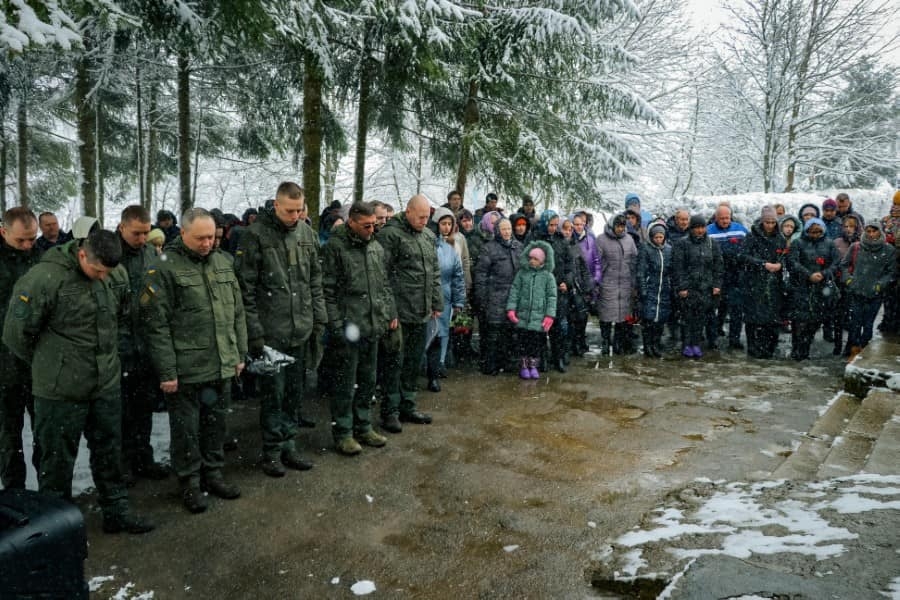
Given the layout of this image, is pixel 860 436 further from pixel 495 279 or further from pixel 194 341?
pixel 194 341

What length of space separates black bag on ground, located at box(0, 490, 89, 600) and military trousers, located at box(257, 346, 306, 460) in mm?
2274

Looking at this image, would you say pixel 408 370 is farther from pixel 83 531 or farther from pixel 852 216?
pixel 852 216

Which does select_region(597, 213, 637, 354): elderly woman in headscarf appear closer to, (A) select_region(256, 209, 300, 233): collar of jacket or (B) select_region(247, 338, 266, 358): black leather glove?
(A) select_region(256, 209, 300, 233): collar of jacket

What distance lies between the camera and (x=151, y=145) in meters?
16.4

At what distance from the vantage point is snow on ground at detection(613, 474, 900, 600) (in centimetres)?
311

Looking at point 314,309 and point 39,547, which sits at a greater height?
point 314,309

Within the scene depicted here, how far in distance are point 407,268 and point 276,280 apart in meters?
1.48

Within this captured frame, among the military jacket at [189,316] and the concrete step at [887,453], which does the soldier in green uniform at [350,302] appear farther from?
the concrete step at [887,453]

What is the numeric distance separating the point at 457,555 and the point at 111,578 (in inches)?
78.1

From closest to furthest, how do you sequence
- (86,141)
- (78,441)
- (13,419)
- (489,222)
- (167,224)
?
(78,441) < (13,419) < (489,222) < (167,224) < (86,141)

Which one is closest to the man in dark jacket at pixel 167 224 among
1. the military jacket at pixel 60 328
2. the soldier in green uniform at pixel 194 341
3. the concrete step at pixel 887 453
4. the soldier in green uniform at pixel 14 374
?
the soldier in green uniform at pixel 14 374

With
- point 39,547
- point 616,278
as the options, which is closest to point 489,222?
point 616,278

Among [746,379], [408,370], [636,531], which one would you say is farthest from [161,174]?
[636,531]

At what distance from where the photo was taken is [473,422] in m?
6.02
